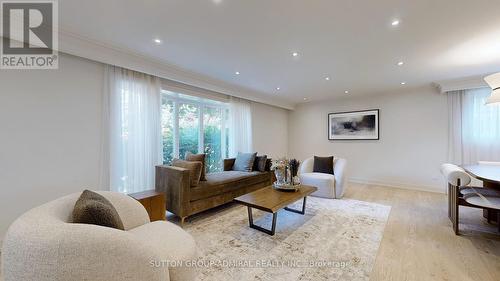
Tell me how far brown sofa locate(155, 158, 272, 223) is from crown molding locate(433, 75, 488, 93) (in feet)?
14.9

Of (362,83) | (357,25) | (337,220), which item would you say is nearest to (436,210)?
(337,220)

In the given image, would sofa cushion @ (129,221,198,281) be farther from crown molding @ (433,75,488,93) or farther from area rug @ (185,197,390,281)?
crown molding @ (433,75,488,93)

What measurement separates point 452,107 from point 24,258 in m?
6.51

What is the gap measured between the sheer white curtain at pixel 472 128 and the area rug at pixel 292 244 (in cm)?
253

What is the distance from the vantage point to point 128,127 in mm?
3201

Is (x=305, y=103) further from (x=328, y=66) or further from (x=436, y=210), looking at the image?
(x=436, y=210)

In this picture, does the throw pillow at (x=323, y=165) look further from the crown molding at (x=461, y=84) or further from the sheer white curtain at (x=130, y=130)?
the sheer white curtain at (x=130, y=130)

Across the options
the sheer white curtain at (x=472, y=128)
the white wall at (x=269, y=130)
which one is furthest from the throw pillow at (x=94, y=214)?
the sheer white curtain at (x=472, y=128)

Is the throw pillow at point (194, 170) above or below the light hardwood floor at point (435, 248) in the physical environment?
above

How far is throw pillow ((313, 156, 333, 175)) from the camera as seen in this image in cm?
448

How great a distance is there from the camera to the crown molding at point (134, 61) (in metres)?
2.51

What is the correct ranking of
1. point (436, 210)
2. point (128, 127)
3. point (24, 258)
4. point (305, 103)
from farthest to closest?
point (305, 103) → point (436, 210) → point (128, 127) → point (24, 258)

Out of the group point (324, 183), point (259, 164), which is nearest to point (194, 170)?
point (259, 164)

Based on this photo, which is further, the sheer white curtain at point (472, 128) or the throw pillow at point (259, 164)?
the throw pillow at point (259, 164)
